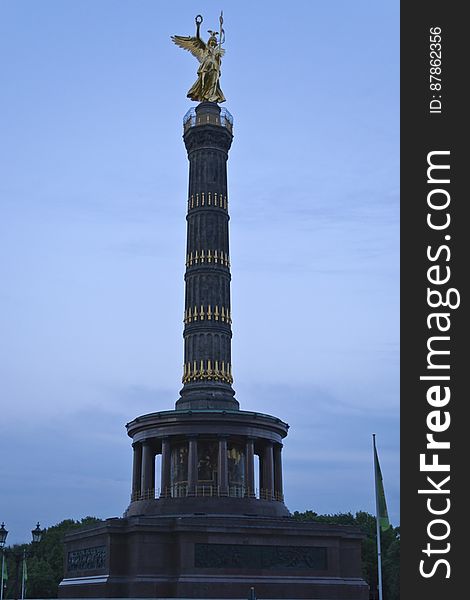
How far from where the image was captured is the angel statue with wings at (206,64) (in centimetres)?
4706

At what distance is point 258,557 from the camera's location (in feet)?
114

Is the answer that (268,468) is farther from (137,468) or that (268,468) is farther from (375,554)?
(375,554)

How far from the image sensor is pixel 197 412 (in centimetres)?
3881

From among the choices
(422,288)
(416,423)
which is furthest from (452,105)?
(416,423)

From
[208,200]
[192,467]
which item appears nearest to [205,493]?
[192,467]

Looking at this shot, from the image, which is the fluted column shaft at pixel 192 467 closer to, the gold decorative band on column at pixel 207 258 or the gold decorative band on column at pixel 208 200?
the gold decorative band on column at pixel 207 258

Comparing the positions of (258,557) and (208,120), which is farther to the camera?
(208,120)

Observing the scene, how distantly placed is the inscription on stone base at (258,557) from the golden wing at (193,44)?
26060 millimetres

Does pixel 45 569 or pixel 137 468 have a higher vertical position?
pixel 137 468

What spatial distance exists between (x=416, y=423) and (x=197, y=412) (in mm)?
26807

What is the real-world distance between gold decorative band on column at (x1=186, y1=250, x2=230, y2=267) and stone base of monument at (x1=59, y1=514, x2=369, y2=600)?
1317cm

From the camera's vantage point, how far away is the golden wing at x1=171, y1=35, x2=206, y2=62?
47312mm

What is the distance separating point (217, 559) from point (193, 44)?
1070 inches

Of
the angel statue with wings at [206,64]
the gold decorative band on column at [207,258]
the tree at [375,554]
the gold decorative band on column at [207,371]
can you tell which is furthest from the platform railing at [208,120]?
the tree at [375,554]
